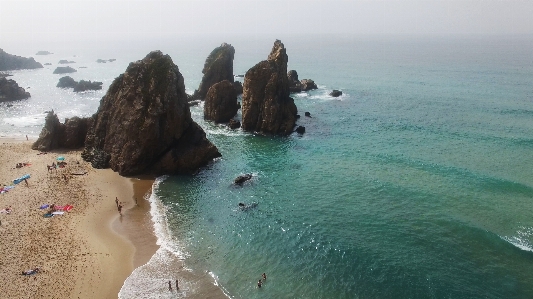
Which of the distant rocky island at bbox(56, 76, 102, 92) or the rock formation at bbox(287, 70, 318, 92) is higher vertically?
the rock formation at bbox(287, 70, 318, 92)

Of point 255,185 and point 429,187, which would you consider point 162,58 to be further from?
point 429,187

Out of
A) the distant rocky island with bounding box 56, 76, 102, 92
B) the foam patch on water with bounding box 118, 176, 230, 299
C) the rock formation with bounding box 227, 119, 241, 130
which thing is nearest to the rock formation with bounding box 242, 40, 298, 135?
the rock formation with bounding box 227, 119, 241, 130

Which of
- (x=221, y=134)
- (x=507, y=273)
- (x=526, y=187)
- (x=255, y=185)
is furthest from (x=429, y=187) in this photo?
(x=221, y=134)

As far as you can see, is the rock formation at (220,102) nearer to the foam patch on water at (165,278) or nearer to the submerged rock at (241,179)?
the submerged rock at (241,179)

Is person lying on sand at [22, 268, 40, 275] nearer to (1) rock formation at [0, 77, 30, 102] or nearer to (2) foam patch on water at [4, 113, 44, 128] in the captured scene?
(2) foam patch on water at [4, 113, 44, 128]

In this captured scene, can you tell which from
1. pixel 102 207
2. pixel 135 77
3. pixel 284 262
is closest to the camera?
pixel 284 262

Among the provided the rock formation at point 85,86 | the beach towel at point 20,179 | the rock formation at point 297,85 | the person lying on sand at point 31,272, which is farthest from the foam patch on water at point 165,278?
the rock formation at point 85,86
